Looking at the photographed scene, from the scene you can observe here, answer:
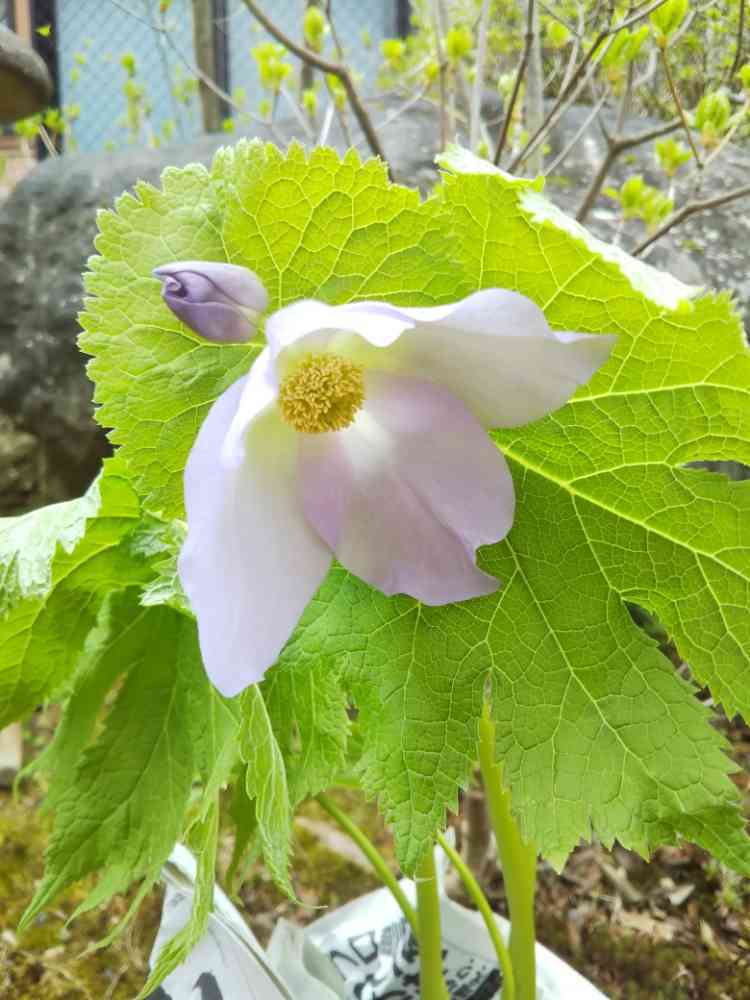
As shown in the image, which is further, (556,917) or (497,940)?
(556,917)

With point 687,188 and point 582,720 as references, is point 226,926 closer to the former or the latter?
point 582,720

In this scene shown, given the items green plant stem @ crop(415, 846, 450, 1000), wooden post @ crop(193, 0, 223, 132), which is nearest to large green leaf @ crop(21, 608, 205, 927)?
green plant stem @ crop(415, 846, 450, 1000)

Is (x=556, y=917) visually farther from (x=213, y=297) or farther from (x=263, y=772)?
(x=213, y=297)

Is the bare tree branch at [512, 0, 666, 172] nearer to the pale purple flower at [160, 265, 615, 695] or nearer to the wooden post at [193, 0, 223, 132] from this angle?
the pale purple flower at [160, 265, 615, 695]

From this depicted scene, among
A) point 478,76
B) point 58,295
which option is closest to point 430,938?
point 478,76

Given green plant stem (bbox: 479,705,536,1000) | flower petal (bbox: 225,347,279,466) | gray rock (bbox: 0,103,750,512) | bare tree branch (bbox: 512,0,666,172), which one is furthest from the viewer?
gray rock (bbox: 0,103,750,512)

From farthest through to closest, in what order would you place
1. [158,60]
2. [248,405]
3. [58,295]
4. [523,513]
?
[158,60] < [58,295] < [523,513] < [248,405]

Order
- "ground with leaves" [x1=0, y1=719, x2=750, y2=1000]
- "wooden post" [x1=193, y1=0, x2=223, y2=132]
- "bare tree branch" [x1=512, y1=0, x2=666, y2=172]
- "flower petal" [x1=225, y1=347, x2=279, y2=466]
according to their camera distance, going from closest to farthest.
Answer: "flower petal" [x1=225, y1=347, x2=279, y2=466] → "bare tree branch" [x1=512, y1=0, x2=666, y2=172] → "ground with leaves" [x1=0, y1=719, x2=750, y2=1000] → "wooden post" [x1=193, y1=0, x2=223, y2=132]

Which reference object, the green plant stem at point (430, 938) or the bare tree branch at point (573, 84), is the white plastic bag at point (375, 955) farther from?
the bare tree branch at point (573, 84)
